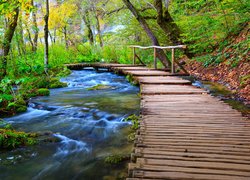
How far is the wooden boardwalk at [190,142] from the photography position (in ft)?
9.12

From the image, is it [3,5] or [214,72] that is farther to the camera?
[214,72]

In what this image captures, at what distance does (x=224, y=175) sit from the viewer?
268 centimetres

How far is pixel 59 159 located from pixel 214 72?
8.25 m

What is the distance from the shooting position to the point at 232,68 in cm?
970

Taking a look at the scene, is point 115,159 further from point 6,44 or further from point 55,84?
point 6,44

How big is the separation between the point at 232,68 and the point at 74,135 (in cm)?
674

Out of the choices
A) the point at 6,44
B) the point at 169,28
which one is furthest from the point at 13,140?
the point at 169,28

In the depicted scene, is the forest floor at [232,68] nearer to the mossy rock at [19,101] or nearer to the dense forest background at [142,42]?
the dense forest background at [142,42]

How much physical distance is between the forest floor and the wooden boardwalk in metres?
2.61

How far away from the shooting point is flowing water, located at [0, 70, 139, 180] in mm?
4172

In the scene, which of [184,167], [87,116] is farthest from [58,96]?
[184,167]

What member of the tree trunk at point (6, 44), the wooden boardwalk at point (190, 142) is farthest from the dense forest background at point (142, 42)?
the wooden boardwalk at point (190, 142)

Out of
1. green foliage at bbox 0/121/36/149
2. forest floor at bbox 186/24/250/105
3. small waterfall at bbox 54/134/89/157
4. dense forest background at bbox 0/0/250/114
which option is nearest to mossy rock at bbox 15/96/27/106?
dense forest background at bbox 0/0/250/114

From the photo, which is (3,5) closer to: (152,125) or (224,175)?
(152,125)
